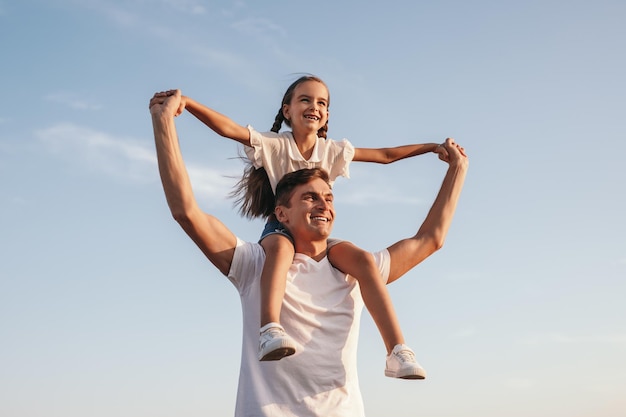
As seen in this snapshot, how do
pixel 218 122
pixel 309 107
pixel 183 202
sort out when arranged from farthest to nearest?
pixel 309 107
pixel 218 122
pixel 183 202

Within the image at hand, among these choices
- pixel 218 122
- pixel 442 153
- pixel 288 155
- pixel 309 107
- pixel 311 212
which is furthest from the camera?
pixel 309 107

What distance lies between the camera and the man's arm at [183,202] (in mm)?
4129

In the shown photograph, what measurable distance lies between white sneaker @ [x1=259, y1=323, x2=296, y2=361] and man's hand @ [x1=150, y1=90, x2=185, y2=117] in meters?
1.38

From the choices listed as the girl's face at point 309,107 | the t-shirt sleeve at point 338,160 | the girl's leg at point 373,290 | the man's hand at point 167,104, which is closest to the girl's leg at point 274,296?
the girl's leg at point 373,290

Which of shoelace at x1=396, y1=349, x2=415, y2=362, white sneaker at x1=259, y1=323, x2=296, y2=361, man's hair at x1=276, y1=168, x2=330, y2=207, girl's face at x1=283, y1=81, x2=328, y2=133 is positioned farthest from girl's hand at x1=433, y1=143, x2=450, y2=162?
white sneaker at x1=259, y1=323, x2=296, y2=361

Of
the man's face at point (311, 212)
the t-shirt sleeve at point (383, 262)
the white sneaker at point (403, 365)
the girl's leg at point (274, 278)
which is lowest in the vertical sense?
the white sneaker at point (403, 365)

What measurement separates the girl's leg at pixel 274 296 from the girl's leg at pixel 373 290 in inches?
13.4

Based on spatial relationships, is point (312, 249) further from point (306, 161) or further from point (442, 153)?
point (442, 153)

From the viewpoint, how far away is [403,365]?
14.4 ft

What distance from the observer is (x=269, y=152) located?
237 inches

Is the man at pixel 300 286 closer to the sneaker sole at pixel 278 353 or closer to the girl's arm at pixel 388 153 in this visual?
the sneaker sole at pixel 278 353

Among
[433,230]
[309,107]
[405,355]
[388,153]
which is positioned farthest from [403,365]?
[309,107]

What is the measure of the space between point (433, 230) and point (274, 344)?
1.60 m

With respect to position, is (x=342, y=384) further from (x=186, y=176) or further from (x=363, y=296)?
(x=186, y=176)
